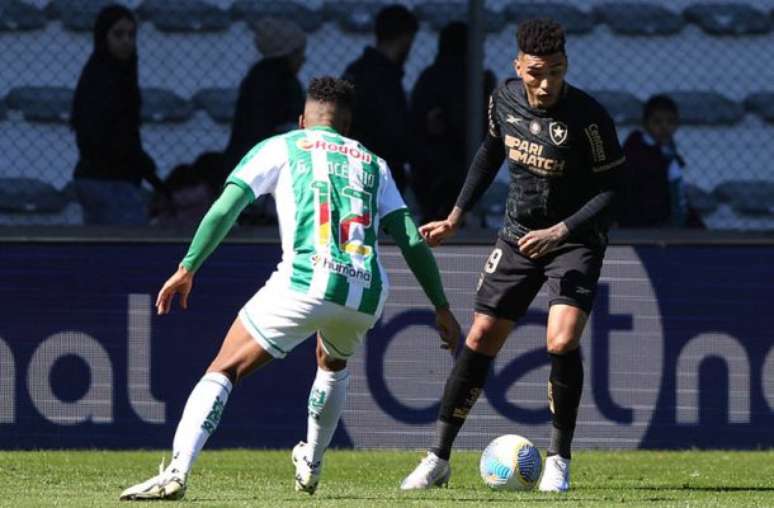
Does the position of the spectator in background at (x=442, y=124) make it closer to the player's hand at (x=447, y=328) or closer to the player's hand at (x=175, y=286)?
the player's hand at (x=447, y=328)

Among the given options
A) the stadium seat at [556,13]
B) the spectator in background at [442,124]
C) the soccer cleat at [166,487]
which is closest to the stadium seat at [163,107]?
the spectator in background at [442,124]

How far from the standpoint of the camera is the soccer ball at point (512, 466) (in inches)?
272

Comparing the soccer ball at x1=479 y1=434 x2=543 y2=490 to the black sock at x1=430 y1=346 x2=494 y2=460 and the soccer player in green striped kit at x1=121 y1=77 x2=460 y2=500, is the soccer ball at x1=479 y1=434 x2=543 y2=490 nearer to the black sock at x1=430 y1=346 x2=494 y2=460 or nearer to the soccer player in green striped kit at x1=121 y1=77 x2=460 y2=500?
the black sock at x1=430 y1=346 x2=494 y2=460

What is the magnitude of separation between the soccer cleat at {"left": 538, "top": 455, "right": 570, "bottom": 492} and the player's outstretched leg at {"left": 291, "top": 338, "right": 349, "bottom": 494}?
112cm

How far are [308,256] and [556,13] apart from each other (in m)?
5.65

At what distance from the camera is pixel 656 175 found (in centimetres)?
1028

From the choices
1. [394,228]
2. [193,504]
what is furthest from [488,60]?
[193,504]

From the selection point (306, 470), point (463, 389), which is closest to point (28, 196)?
point (463, 389)

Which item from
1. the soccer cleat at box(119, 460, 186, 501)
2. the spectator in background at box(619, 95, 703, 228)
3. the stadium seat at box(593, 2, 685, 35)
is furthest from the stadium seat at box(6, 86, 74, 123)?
the soccer cleat at box(119, 460, 186, 501)

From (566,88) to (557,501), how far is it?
1.84 m

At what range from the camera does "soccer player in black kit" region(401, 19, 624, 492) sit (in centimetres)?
687

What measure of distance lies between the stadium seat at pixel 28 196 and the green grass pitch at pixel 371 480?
5.02 ft

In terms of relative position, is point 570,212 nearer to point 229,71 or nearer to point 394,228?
point 394,228

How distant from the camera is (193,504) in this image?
583 centimetres
